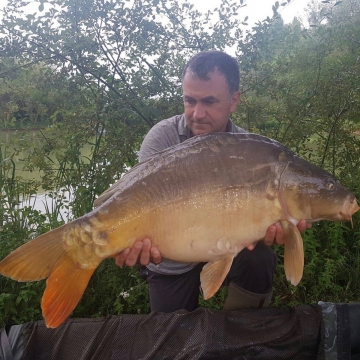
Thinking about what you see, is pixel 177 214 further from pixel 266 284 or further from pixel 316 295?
pixel 316 295

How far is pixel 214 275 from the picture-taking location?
1.42 m

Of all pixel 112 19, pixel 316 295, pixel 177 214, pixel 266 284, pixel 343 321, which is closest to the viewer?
pixel 177 214

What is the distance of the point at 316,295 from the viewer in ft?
7.45

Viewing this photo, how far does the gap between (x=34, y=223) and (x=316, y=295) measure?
5.22 feet

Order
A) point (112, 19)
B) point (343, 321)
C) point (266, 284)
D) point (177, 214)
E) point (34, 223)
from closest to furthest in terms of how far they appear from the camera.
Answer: point (177, 214)
point (343, 321)
point (266, 284)
point (34, 223)
point (112, 19)

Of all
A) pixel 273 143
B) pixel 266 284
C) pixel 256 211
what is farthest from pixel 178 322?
pixel 273 143

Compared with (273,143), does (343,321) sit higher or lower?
lower

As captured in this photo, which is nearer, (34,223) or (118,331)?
(118,331)

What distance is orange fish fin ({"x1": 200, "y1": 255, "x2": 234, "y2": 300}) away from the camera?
55.6 inches

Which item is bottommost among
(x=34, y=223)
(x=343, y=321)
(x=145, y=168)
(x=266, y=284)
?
(x=343, y=321)

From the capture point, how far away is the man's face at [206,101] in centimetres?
179

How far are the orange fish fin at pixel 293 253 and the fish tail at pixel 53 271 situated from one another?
62 cm

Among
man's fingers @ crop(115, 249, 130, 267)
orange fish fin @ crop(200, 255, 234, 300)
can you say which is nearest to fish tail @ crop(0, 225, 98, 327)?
man's fingers @ crop(115, 249, 130, 267)

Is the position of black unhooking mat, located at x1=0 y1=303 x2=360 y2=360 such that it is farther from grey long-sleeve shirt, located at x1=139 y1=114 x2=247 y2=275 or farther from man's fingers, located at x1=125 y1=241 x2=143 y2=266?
man's fingers, located at x1=125 y1=241 x2=143 y2=266
